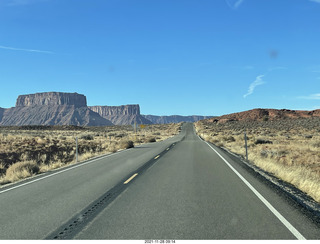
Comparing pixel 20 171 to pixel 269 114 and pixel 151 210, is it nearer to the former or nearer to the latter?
pixel 151 210

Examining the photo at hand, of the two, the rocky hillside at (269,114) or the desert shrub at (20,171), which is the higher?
the rocky hillside at (269,114)

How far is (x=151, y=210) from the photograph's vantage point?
5.90m

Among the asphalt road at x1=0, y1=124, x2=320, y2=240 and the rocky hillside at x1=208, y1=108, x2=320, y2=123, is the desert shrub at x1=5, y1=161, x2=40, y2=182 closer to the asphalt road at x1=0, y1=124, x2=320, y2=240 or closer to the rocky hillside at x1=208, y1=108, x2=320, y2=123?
the asphalt road at x1=0, y1=124, x2=320, y2=240

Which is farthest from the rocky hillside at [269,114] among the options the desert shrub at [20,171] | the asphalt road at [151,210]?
the asphalt road at [151,210]

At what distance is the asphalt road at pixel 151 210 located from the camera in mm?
4594

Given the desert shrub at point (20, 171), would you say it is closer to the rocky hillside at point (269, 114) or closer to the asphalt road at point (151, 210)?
the asphalt road at point (151, 210)

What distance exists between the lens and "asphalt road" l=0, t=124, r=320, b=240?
459 cm

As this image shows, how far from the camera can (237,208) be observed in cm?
601

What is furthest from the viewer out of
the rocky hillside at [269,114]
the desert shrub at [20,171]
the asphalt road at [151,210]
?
the rocky hillside at [269,114]

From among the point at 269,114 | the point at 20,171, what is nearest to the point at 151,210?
the point at 20,171

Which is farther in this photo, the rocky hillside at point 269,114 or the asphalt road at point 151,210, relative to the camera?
the rocky hillside at point 269,114

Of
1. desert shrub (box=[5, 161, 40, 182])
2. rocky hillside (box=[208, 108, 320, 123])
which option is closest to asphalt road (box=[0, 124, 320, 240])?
desert shrub (box=[5, 161, 40, 182])
